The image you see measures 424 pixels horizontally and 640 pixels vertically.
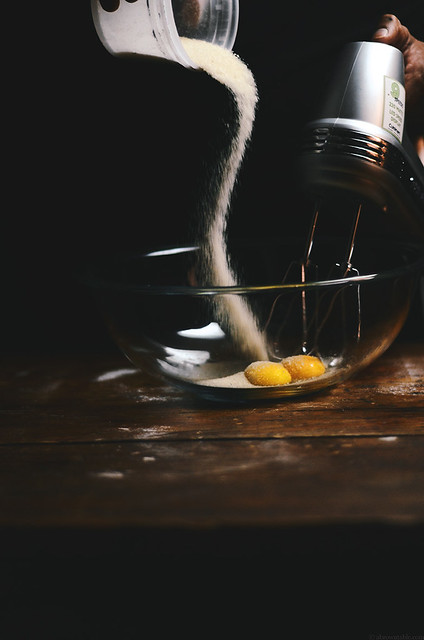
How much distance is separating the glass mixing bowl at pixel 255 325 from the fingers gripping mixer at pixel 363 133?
0.31ft

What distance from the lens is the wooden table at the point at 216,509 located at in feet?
1.61

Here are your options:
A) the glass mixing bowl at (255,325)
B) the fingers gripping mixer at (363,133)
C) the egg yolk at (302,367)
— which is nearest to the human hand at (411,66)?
the fingers gripping mixer at (363,133)

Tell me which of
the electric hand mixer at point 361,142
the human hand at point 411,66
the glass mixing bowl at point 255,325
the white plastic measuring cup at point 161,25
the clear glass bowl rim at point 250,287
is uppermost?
the white plastic measuring cup at point 161,25

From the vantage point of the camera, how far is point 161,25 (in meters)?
0.66

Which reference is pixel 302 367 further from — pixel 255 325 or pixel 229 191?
pixel 229 191

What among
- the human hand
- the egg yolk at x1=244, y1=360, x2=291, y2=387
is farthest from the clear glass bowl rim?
the human hand

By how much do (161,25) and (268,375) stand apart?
0.38m

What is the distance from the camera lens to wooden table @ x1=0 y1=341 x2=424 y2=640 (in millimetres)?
490

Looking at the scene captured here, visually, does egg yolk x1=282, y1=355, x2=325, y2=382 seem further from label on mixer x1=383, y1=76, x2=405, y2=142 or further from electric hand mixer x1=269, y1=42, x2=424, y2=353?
label on mixer x1=383, y1=76, x2=405, y2=142

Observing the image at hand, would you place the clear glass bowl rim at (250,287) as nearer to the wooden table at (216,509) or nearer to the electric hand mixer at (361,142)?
the electric hand mixer at (361,142)

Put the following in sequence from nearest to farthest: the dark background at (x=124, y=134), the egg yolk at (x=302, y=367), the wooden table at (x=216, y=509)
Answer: the wooden table at (x=216, y=509)
the egg yolk at (x=302, y=367)
the dark background at (x=124, y=134)

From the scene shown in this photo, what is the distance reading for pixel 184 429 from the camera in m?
0.67

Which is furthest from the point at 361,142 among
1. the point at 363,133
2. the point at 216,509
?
the point at 216,509

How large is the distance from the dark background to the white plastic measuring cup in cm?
8
